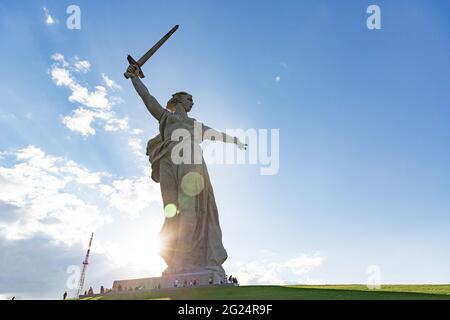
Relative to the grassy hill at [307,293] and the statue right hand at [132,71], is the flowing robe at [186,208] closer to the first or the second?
the statue right hand at [132,71]

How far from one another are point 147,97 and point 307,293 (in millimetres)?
13549

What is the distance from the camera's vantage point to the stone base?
17.6 metres

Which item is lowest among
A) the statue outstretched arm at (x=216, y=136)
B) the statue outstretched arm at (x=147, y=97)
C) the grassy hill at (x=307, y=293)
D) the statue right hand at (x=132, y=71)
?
the grassy hill at (x=307, y=293)

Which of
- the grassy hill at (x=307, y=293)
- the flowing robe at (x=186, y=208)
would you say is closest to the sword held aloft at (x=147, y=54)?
the flowing robe at (x=186, y=208)

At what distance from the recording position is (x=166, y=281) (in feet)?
60.3

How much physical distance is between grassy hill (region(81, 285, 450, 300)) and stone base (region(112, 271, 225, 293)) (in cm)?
129

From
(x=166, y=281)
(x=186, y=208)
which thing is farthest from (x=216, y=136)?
(x=166, y=281)

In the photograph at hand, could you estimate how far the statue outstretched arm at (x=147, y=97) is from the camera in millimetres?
21984

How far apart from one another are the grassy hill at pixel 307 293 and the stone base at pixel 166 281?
1.29 meters

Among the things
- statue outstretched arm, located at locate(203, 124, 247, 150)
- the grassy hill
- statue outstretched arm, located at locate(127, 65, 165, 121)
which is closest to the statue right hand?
statue outstretched arm, located at locate(127, 65, 165, 121)

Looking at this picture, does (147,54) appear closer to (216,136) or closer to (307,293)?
(216,136)
